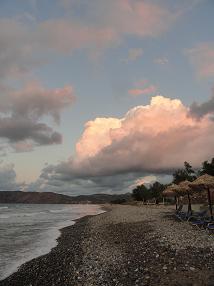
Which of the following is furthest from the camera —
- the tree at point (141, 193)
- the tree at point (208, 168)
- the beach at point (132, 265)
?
the tree at point (141, 193)

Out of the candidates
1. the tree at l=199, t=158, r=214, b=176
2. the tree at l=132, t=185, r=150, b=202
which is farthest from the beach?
the tree at l=132, t=185, r=150, b=202

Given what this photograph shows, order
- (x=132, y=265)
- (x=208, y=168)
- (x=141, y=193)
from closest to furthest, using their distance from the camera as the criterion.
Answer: (x=132, y=265) < (x=208, y=168) < (x=141, y=193)

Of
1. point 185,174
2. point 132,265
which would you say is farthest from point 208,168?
point 132,265

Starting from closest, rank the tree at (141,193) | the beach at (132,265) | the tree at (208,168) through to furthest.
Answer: the beach at (132,265), the tree at (208,168), the tree at (141,193)

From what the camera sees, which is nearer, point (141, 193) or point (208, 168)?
point (208, 168)

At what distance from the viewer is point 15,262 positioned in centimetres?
1892

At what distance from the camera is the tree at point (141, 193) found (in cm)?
13712

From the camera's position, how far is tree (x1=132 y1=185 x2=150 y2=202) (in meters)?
137

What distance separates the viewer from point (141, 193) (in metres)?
140

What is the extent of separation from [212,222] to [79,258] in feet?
31.3

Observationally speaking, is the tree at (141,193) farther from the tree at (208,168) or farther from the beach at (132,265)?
the beach at (132,265)

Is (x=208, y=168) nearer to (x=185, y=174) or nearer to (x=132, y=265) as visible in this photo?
(x=185, y=174)

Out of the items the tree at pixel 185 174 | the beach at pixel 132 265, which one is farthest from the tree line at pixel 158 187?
the beach at pixel 132 265

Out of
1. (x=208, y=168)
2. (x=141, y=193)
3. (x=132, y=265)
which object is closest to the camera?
(x=132, y=265)
